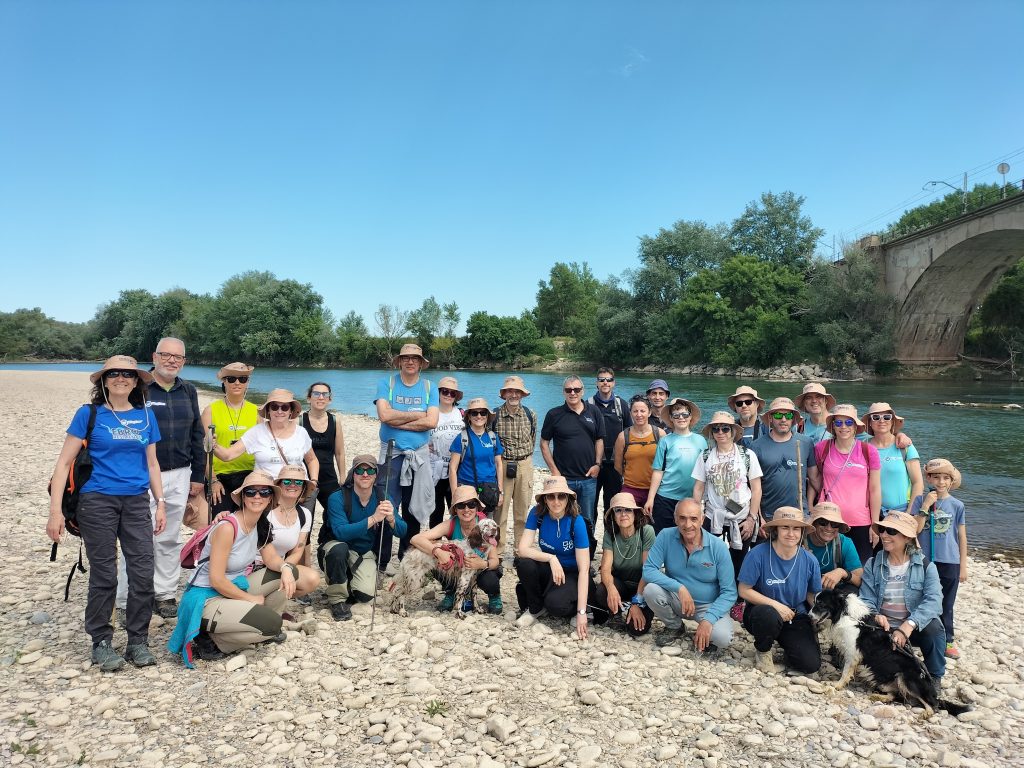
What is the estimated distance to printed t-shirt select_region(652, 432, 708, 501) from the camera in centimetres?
567

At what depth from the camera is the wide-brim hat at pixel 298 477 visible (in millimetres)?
4734

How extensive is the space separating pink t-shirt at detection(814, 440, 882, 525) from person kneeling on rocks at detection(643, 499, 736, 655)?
123 centimetres

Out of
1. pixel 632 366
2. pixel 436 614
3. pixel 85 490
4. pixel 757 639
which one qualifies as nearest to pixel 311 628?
pixel 436 614

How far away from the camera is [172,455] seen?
4867 millimetres

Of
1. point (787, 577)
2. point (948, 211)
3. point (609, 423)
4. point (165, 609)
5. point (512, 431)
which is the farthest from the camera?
point (948, 211)

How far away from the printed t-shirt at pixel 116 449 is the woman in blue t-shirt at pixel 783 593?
4590mm

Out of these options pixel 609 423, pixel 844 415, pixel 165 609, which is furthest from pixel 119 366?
pixel 844 415

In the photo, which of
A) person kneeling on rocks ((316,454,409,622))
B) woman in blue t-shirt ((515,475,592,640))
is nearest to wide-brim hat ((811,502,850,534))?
woman in blue t-shirt ((515,475,592,640))

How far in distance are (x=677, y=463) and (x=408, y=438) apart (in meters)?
2.66

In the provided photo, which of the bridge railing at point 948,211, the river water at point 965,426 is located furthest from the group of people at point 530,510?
the bridge railing at point 948,211

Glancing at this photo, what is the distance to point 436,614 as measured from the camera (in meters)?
5.43

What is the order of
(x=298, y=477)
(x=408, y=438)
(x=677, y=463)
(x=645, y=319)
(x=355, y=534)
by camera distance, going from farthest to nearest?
(x=645, y=319) → (x=408, y=438) → (x=677, y=463) → (x=355, y=534) → (x=298, y=477)

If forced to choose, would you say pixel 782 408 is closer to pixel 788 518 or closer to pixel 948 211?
pixel 788 518

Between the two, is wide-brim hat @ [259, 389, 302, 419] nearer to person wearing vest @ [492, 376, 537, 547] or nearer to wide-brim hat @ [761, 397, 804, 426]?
person wearing vest @ [492, 376, 537, 547]
